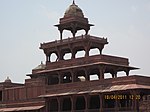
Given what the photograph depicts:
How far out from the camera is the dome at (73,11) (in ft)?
241

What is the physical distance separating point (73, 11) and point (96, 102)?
604 inches

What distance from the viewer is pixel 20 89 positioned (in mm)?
76562

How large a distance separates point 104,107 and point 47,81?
43.3 ft

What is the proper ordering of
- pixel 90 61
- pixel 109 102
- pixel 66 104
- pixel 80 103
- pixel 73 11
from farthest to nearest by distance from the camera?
pixel 73 11 < pixel 66 104 < pixel 80 103 < pixel 90 61 < pixel 109 102

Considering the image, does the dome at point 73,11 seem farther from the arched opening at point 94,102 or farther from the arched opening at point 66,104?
the arched opening at point 94,102

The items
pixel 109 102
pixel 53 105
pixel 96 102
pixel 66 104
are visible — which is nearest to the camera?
pixel 109 102

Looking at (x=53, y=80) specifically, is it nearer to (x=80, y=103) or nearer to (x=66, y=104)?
(x=66, y=104)

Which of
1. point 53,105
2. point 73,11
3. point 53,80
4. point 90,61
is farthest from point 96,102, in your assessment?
point 73,11

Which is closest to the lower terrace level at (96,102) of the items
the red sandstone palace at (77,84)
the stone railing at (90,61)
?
the red sandstone palace at (77,84)

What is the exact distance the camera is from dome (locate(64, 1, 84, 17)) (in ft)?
241

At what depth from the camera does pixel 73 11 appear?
73.6 m

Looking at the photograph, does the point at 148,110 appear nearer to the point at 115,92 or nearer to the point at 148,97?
the point at 148,97

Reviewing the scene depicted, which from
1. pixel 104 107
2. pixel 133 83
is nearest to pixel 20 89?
pixel 104 107

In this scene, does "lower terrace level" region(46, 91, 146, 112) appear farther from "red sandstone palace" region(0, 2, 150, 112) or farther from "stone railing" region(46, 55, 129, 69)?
"stone railing" region(46, 55, 129, 69)
